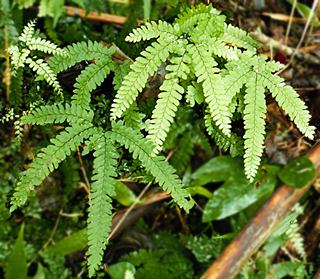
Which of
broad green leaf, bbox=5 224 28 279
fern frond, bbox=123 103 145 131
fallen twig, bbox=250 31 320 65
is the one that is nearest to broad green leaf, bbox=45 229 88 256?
broad green leaf, bbox=5 224 28 279

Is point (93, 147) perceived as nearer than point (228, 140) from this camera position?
Yes

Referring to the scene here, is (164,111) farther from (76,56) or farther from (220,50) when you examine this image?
(76,56)

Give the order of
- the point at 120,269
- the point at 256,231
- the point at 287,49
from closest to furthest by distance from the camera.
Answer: the point at 256,231 → the point at 120,269 → the point at 287,49

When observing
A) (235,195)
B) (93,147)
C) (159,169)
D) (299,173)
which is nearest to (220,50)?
(159,169)

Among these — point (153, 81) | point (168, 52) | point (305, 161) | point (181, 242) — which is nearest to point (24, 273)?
point (181, 242)

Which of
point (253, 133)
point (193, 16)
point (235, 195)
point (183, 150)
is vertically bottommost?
point (235, 195)

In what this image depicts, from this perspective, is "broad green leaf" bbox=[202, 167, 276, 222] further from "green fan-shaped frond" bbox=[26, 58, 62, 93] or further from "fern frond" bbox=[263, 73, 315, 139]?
"green fan-shaped frond" bbox=[26, 58, 62, 93]

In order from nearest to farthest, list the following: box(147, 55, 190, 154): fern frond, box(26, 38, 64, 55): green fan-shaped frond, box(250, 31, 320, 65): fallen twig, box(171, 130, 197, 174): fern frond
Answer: box(147, 55, 190, 154): fern frond → box(26, 38, 64, 55): green fan-shaped frond → box(171, 130, 197, 174): fern frond → box(250, 31, 320, 65): fallen twig
